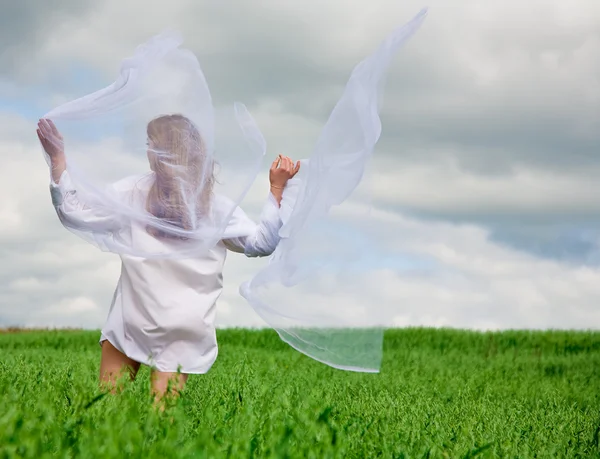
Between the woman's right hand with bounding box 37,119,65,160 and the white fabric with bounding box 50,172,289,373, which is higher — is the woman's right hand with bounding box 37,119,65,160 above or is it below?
above

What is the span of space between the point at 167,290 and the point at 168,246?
0.93 ft

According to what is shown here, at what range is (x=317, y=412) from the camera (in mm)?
3375

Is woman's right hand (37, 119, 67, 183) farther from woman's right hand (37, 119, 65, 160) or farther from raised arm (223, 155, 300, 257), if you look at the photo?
raised arm (223, 155, 300, 257)

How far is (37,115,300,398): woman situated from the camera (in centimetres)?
449

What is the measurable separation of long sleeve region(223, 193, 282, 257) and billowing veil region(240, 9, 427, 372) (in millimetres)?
77

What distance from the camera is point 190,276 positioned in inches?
179

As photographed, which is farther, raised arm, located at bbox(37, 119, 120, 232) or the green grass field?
raised arm, located at bbox(37, 119, 120, 232)

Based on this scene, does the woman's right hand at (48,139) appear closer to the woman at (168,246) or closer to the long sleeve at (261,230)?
the woman at (168,246)

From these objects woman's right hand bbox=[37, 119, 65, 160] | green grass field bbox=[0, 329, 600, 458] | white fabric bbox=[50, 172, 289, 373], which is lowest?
green grass field bbox=[0, 329, 600, 458]

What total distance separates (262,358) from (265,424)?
7339 mm

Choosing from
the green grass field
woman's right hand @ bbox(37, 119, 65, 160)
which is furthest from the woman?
the green grass field

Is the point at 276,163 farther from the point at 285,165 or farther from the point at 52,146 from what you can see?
the point at 52,146

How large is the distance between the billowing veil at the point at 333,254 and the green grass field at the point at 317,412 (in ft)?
1.52

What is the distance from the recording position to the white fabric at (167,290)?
4.48m
